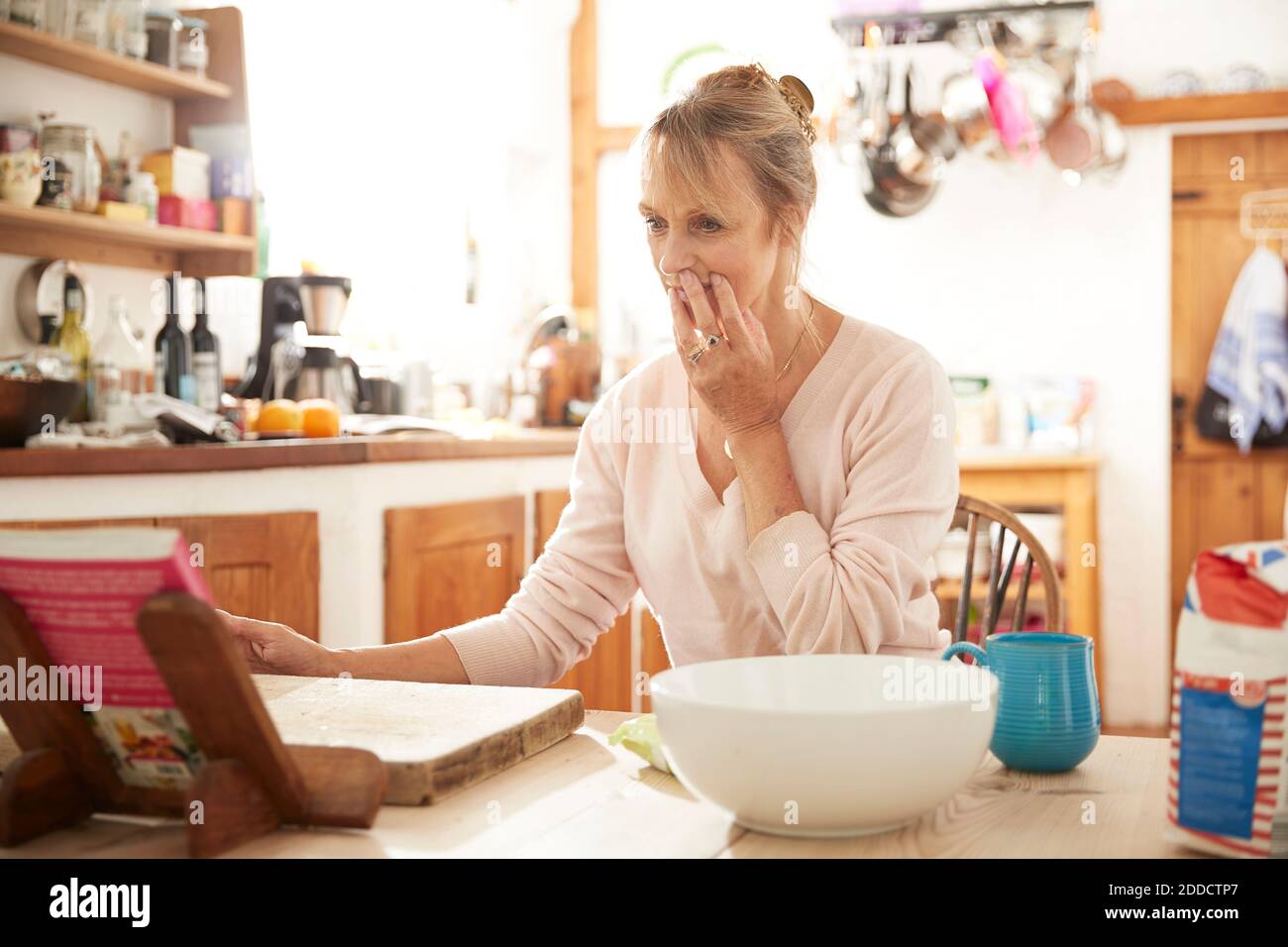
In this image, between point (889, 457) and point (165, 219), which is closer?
point (889, 457)

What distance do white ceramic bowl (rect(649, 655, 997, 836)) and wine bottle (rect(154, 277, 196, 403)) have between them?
214cm

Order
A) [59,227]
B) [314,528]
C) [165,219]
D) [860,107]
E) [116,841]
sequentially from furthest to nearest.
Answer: [860,107]
[165,219]
[59,227]
[314,528]
[116,841]

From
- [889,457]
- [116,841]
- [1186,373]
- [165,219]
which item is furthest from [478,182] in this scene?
[116,841]

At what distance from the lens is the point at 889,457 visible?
141cm

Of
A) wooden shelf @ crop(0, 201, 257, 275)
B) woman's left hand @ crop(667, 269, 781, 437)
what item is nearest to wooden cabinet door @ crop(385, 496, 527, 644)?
wooden shelf @ crop(0, 201, 257, 275)

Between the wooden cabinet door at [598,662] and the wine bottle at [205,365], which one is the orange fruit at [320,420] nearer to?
the wine bottle at [205,365]

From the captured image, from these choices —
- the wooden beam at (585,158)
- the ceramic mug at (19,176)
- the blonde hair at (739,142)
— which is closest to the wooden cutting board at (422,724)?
the blonde hair at (739,142)

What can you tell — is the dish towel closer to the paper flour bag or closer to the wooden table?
the wooden table

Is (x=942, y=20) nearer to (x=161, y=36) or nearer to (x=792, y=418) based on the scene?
(x=161, y=36)

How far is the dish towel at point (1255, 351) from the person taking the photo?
4.32 meters

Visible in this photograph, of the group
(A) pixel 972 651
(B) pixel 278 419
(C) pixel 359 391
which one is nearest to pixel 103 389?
(B) pixel 278 419

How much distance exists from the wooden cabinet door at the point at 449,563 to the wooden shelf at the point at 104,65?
1077 millimetres
